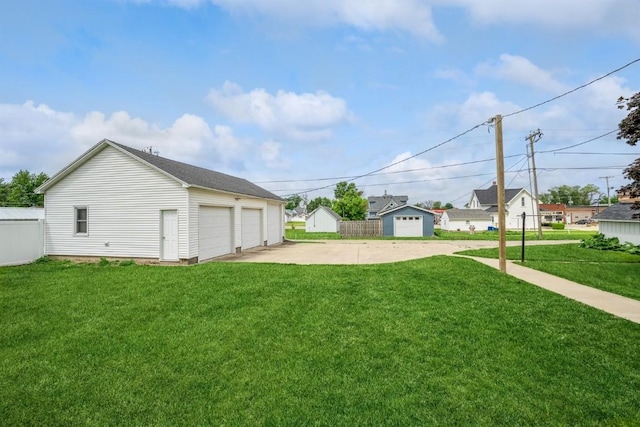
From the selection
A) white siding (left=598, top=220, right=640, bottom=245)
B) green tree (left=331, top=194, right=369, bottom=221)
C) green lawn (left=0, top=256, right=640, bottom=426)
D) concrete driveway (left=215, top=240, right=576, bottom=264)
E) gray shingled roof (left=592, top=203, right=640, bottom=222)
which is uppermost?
green tree (left=331, top=194, right=369, bottom=221)

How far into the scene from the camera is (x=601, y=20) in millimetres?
8523

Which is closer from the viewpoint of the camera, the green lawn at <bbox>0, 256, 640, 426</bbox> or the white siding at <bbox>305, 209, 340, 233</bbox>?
the green lawn at <bbox>0, 256, 640, 426</bbox>

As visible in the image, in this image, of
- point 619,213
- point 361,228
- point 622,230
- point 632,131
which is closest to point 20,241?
point 632,131

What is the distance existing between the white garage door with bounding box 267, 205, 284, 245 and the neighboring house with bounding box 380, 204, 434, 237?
12036 millimetres

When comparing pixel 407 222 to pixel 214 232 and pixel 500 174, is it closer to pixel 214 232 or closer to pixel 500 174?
pixel 214 232

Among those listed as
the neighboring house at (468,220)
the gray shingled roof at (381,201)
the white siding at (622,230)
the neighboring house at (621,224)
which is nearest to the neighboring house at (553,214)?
the neighboring house at (468,220)

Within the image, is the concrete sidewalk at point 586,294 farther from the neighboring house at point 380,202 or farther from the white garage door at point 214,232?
the neighboring house at point 380,202

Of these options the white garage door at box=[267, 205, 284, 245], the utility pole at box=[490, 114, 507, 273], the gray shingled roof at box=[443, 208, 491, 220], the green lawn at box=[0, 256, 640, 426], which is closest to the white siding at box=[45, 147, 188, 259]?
the green lawn at box=[0, 256, 640, 426]

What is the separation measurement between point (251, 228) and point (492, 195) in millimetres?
45520

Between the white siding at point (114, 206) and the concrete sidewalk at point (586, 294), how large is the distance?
11.4 metres

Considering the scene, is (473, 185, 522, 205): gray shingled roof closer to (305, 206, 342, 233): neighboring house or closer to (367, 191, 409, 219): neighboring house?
(367, 191, 409, 219): neighboring house

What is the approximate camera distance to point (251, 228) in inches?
715

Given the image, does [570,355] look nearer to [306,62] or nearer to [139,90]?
[306,62]

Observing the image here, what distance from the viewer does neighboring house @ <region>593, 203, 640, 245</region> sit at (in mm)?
17031
